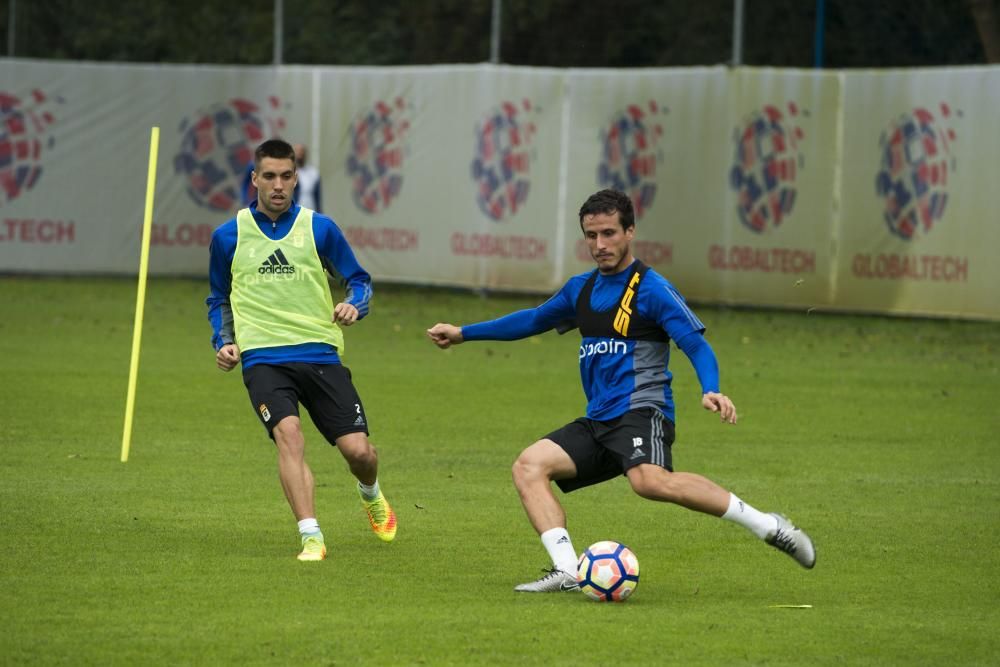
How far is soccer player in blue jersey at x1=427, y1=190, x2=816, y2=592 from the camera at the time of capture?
7777 millimetres

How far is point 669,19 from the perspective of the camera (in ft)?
86.5

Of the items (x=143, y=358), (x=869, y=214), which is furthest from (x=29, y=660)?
(x=869, y=214)

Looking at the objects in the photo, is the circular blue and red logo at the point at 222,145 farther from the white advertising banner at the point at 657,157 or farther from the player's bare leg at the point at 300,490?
the player's bare leg at the point at 300,490

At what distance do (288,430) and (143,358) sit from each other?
377 inches

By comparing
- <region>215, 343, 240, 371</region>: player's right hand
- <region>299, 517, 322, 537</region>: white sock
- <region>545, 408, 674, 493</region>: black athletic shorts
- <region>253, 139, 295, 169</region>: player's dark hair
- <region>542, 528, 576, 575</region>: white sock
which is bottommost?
<region>299, 517, 322, 537</region>: white sock

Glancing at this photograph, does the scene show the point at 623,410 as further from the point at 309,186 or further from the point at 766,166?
the point at 309,186

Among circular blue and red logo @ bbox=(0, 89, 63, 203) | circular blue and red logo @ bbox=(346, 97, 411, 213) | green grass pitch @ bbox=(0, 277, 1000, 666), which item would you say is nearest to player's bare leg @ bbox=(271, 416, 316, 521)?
green grass pitch @ bbox=(0, 277, 1000, 666)

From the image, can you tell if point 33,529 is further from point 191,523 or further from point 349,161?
point 349,161

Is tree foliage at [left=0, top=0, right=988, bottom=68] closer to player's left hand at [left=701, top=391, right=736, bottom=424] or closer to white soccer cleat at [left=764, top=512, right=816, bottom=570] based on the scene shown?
white soccer cleat at [left=764, top=512, right=816, bottom=570]

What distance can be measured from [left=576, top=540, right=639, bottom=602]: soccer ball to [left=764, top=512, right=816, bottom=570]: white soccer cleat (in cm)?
60

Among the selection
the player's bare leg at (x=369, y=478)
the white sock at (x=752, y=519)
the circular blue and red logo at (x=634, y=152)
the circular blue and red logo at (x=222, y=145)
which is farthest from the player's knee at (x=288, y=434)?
the circular blue and red logo at (x=222, y=145)

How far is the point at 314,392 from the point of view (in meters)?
8.92

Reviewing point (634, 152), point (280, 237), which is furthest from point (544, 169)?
point (280, 237)

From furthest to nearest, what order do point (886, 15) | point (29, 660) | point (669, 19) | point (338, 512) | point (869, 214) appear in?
point (669, 19) < point (886, 15) < point (869, 214) < point (338, 512) < point (29, 660)
